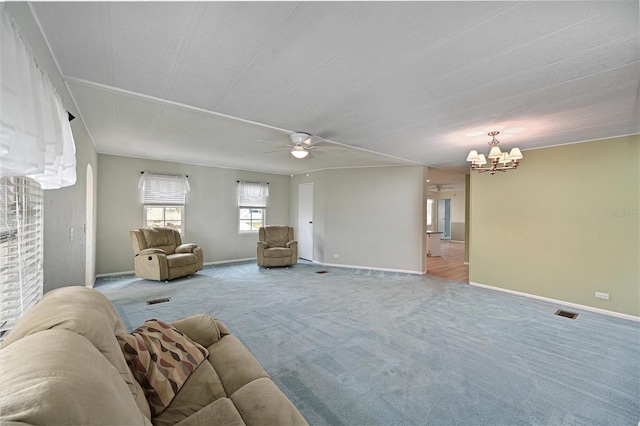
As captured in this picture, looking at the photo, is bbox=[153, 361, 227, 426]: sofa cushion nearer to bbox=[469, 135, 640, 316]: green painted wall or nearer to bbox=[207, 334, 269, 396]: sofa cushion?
bbox=[207, 334, 269, 396]: sofa cushion

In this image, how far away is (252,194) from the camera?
7.43 meters

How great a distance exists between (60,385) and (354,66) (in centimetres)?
224

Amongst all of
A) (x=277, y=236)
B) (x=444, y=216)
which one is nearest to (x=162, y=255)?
(x=277, y=236)

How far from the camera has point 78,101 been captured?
282cm

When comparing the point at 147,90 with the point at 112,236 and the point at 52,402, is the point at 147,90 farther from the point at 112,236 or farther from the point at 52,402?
the point at 112,236

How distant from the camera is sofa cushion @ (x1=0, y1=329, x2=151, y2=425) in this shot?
623mm

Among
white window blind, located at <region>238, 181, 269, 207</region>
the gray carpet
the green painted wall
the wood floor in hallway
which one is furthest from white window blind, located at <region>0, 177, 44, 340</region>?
the wood floor in hallway

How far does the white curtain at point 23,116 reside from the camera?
3.09 ft

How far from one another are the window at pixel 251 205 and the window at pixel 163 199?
1383mm

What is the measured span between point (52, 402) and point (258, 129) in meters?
3.41

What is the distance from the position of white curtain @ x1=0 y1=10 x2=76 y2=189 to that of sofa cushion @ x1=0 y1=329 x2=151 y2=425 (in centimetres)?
62

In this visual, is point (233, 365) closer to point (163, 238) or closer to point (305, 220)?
point (163, 238)

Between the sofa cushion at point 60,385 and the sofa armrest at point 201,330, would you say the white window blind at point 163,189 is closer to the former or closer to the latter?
the sofa armrest at point 201,330

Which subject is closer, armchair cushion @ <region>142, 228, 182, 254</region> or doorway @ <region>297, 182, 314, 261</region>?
armchair cushion @ <region>142, 228, 182, 254</region>
